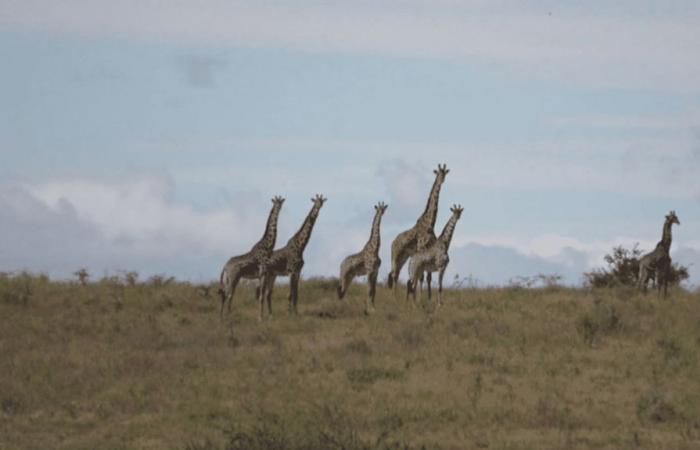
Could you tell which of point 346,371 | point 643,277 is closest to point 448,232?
point 643,277

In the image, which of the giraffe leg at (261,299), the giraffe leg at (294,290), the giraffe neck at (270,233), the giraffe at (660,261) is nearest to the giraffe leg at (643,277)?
the giraffe at (660,261)

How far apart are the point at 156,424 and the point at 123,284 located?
12262 millimetres

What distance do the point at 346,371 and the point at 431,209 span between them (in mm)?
7757

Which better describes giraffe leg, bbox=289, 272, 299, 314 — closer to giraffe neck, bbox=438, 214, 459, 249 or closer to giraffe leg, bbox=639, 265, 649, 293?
giraffe neck, bbox=438, 214, 459, 249

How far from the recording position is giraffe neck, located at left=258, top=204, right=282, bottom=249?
2612 centimetres

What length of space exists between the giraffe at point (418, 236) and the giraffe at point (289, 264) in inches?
86.9

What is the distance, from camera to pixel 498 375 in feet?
69.1

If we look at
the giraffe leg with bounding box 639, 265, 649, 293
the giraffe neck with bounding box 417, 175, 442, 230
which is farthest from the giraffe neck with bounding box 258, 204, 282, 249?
the giraffe leg with bounding box 639, 265, 649, 293

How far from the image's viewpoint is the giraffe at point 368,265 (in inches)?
1052

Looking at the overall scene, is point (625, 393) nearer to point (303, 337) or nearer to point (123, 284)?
point (303, 337)

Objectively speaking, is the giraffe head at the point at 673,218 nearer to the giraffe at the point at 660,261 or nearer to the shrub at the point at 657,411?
the giraffe at the point at 660,261

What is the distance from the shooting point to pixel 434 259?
2659 centimetres

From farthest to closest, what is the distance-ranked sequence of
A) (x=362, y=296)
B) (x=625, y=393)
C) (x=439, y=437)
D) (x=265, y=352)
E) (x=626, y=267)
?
(x=626, y=267)
(x=362, y=296)
(x=265, y=352)
(x=625, y=393)
(x=439, y=437)

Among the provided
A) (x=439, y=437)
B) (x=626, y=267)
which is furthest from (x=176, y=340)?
(x=626, y=267)
